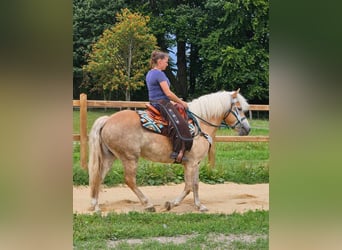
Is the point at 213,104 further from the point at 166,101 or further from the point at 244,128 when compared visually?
the point at 166,101

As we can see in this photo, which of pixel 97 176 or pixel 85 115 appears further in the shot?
pixel 97 176

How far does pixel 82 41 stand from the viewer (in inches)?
105

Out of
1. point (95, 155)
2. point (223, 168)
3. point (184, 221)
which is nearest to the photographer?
point (184, 221)

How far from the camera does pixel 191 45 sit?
2.89 m

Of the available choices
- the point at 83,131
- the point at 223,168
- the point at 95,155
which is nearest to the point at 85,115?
the point at 83,131

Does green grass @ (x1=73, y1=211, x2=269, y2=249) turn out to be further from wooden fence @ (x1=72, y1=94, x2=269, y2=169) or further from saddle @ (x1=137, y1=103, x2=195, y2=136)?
saddle @ (x1=137, y1=103, x2=195, y2=136)

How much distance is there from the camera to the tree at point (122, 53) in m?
2.84

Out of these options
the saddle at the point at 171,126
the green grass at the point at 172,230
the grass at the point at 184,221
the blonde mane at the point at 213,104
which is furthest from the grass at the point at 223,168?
the green grass at the point at 172,230

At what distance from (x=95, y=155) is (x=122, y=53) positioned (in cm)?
80

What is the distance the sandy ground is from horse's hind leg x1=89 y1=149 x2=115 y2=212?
45mm

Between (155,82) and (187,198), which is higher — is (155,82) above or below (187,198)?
above
